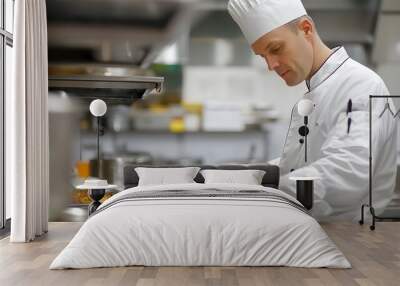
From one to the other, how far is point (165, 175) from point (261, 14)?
1934 millimetres

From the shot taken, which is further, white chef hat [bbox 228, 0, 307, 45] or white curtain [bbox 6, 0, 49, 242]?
white chef hat [bbox 228, 0, 307, 45]

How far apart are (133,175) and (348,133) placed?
2.32m

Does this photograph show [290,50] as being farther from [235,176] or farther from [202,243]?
[202,243]

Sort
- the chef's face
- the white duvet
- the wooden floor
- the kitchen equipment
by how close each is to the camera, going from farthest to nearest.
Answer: the kitchen equipment
the chef's face
the white duvet
the wooden floor

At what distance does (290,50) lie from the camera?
6789 millimetres

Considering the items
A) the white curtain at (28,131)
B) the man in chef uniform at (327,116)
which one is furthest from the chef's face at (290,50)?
the white curtain at (28,131)

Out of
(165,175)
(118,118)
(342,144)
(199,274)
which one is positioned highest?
(118,118)

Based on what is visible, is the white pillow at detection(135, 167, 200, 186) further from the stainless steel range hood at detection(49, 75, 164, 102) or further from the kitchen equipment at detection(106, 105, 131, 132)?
the stainless steel range hood at detection(49, 75, 164, 102)

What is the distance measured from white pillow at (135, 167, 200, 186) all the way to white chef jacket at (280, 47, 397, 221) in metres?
1.03

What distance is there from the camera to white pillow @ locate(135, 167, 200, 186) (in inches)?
265

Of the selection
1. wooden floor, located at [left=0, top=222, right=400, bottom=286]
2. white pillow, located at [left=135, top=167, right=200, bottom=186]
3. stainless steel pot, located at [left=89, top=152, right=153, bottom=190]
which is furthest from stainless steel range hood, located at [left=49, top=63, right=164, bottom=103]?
wooden floor, located at [left=0, top=222, right=400, bottom=286]

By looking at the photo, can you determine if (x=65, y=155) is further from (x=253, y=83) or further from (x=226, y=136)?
(x=253, y=83)

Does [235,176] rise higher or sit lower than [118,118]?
lower

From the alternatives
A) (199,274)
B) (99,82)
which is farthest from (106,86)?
(199,274)
